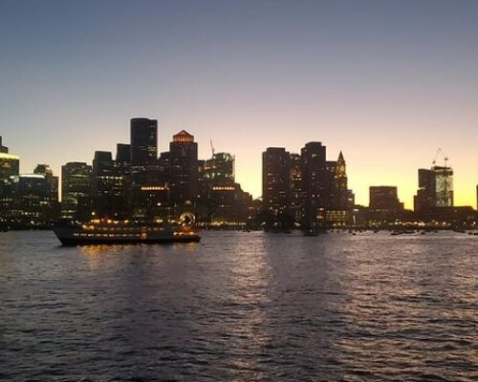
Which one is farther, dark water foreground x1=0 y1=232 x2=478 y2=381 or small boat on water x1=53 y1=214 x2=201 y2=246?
small boat on water x1=53 y1=214 x2=201 y2=246

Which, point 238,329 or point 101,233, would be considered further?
point 101,233

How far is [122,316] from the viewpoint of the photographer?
49250mm

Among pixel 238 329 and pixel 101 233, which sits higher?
pixel 101 233

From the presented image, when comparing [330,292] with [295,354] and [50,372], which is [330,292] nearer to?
[295,354]

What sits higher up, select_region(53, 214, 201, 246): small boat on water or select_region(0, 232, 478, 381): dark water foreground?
select_region(53, 214, 201, 246): small boat on water

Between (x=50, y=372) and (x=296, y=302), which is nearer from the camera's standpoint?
(x=50, y=372)

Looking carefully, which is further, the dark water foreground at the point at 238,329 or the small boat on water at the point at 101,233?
the small boat on water at the point at 101,233

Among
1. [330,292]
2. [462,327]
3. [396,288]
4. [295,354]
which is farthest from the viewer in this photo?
[396,288]

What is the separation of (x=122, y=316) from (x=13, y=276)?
150 feet

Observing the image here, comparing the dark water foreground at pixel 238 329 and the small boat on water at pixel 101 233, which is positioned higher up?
the small boat on water at pixel 101 233

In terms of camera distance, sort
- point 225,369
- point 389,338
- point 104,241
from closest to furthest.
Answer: point 225,369 < point 389,338 < point 104,241

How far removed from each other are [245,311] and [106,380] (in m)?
23.2

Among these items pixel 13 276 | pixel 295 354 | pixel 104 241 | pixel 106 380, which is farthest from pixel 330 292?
pixel 104 241

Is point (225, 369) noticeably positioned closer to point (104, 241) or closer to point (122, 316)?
point (122, 316)
